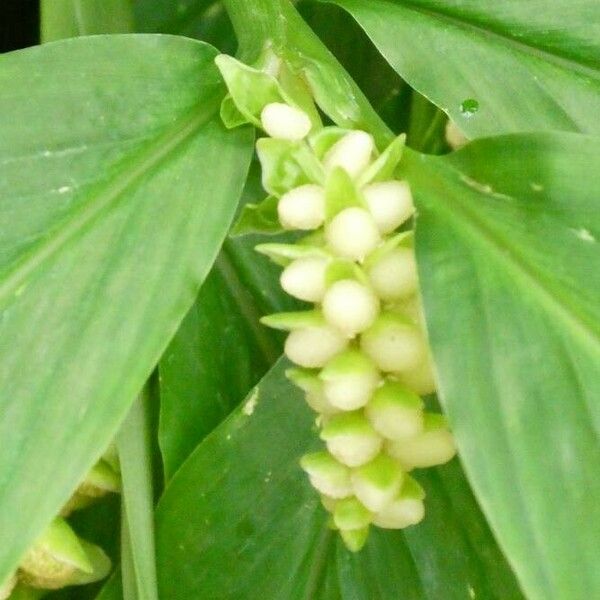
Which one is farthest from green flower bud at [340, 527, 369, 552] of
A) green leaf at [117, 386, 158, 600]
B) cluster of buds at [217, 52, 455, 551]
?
green leaf at [117, 386, 158, 600]

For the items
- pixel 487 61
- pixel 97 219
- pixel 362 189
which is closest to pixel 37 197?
pixel 97 219

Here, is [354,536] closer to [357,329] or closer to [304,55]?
[357,329]

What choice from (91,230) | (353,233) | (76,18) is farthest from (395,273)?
(76,18)

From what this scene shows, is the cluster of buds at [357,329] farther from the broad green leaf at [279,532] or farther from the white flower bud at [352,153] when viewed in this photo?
the broad green leaf at [279,532]

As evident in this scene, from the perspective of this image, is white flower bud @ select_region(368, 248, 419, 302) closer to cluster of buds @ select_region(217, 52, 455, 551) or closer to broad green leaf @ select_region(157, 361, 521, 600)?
cluster of buds @ select_region(217, 52, 455, 551)

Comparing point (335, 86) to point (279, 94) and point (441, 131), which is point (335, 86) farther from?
point (441, 131)

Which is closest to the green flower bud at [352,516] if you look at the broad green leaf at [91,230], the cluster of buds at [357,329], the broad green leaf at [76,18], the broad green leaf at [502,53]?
the cluster of buds at [357,329]
